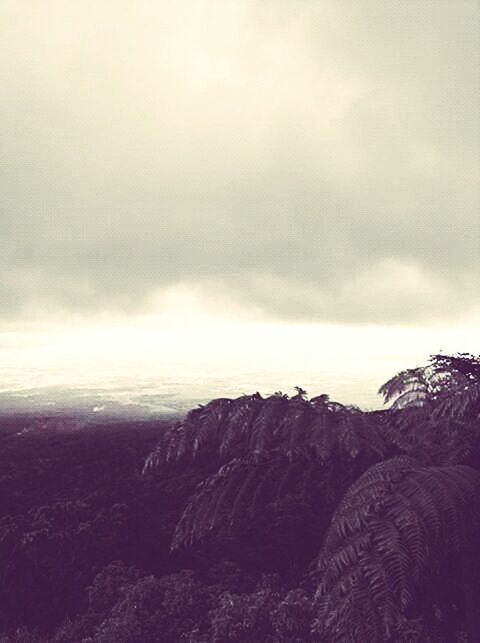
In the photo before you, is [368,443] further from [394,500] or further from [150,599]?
[150,599]

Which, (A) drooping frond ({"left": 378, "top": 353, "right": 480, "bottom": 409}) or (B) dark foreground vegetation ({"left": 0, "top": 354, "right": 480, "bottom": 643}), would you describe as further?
(A) drooping frond ({"left": 378, "top": 353, "right": 480, "bottom": 409})

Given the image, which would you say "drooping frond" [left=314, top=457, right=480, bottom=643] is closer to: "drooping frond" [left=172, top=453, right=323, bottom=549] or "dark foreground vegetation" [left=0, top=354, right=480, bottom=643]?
"dark foreground vegetation" [left=0, top=354, right=480, bottom=643]

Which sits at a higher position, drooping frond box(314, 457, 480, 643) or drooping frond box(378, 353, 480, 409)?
drooping frond box(378, 353, 480, 409)

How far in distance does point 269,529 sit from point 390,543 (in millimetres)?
2090

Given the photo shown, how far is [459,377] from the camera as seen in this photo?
3795 millimetres

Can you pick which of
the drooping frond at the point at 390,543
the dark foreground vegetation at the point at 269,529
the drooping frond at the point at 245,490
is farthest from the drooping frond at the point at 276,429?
the drooping frond at the point at 390,543

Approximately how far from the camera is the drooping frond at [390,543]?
7.76 ft

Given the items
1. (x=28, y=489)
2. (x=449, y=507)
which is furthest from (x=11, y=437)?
(x=449, y=507)

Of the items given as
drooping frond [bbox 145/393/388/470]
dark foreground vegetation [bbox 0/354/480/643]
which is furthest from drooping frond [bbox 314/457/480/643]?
drooping frond [bbox 145/393/388/470]

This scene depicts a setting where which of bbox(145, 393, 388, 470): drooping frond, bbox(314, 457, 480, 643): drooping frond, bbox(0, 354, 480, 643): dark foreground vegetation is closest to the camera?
bbox(314, 457, 480, 643): drooping frond

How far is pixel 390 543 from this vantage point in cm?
243

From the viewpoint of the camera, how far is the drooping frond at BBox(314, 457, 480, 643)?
2365 mm

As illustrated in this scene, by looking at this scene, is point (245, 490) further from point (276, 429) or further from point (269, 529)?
point (269, 529)

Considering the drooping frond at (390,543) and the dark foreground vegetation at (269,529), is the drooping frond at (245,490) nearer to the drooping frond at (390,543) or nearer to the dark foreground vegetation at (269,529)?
the dark foreground vegetation at (269,529)
